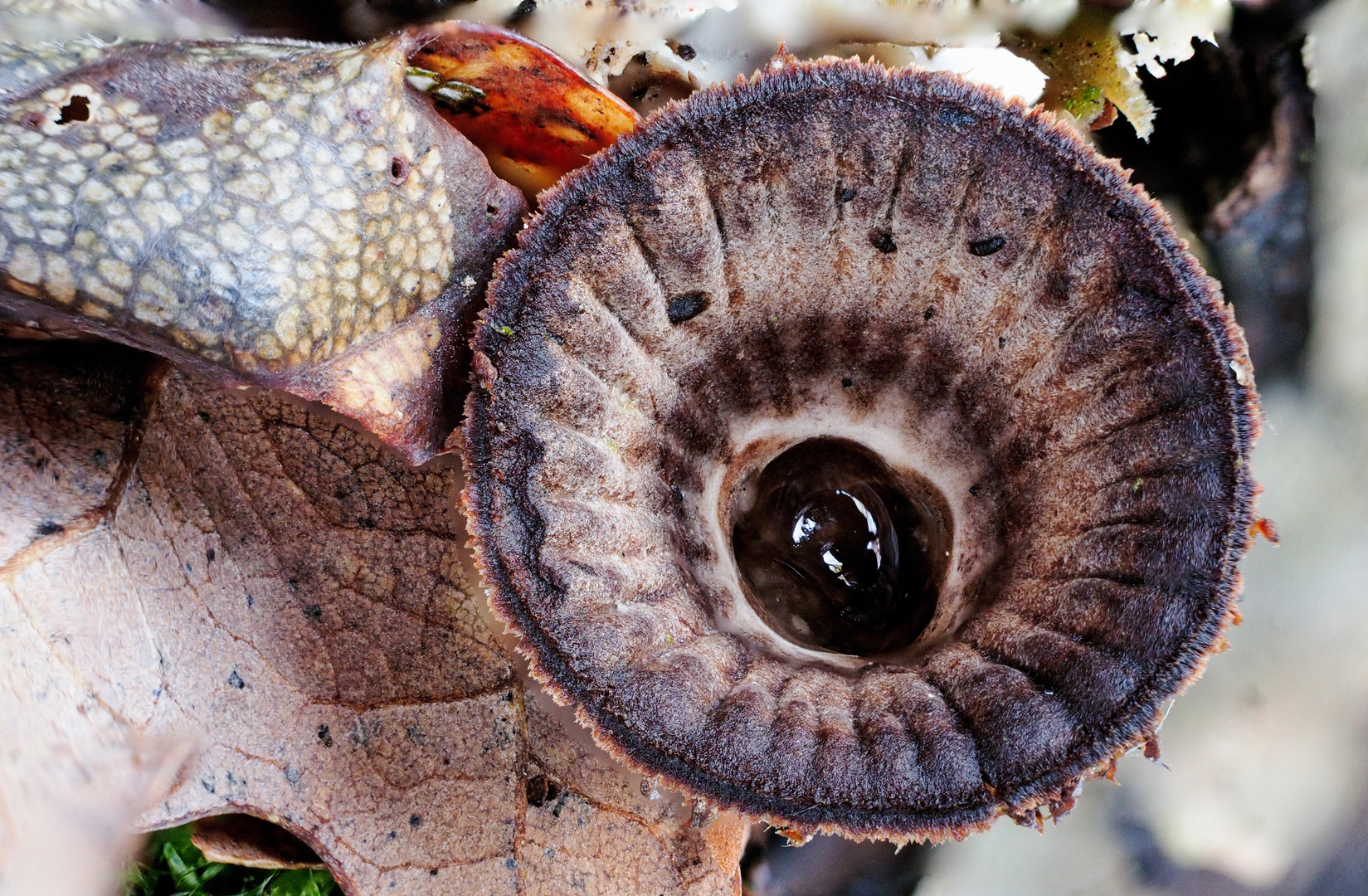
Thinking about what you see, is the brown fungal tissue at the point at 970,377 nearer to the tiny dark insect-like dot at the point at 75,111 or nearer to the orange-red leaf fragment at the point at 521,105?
the orange-red leaf fragment at the point at 521,105

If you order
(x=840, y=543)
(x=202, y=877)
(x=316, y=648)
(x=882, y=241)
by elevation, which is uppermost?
(x=882, y=241)

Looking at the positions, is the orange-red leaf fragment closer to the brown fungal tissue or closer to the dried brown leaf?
the brown fungal tissue

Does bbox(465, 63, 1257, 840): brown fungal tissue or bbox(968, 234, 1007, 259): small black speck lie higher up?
bbox(968, 234, 1007, 259): small black speck

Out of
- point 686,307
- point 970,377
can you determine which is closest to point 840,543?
point 970,377

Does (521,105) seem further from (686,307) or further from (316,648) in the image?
(316,648)

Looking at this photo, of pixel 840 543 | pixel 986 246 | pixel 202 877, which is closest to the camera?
pixel 986 246

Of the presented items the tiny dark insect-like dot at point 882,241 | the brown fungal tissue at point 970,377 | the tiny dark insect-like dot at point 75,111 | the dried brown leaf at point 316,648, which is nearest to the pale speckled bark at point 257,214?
the tiny dark insect-like dot at point 75,111

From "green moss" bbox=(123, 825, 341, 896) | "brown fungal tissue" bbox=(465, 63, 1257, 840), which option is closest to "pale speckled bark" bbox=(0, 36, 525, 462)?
"brown fungal tissue" bbox=(465, 63, 1257, 840)

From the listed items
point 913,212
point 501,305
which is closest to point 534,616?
point 501,305

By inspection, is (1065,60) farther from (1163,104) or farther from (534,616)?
(534,616)
